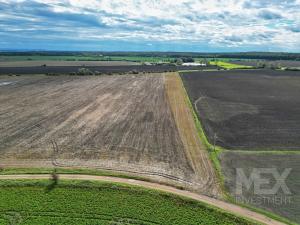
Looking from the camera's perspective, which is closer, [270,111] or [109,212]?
[109,212]

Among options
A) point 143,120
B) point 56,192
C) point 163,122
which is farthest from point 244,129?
point 56,192

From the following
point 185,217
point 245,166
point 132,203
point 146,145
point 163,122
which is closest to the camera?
point 185,217

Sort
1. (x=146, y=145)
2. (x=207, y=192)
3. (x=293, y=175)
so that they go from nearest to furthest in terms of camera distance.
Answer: (x=207, y=192) → (x=293, y=175) → (x=146, y=145)

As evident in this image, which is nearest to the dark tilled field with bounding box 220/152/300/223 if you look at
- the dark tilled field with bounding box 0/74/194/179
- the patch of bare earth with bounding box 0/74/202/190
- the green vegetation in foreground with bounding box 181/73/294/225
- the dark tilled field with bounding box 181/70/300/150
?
the green vegetation in foreground with bounding box 181/73/294/225

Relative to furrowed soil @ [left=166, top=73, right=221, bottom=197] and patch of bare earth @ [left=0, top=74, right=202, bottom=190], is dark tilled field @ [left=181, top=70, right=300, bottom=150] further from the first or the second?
patch of bare earth @ [left=0, top=74, right=202, bottom=190]

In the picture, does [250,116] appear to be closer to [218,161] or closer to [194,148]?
[194,148]

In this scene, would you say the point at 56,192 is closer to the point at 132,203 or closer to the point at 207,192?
the point at 132,203

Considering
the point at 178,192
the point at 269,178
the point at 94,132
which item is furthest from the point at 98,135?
the point at 269,178
